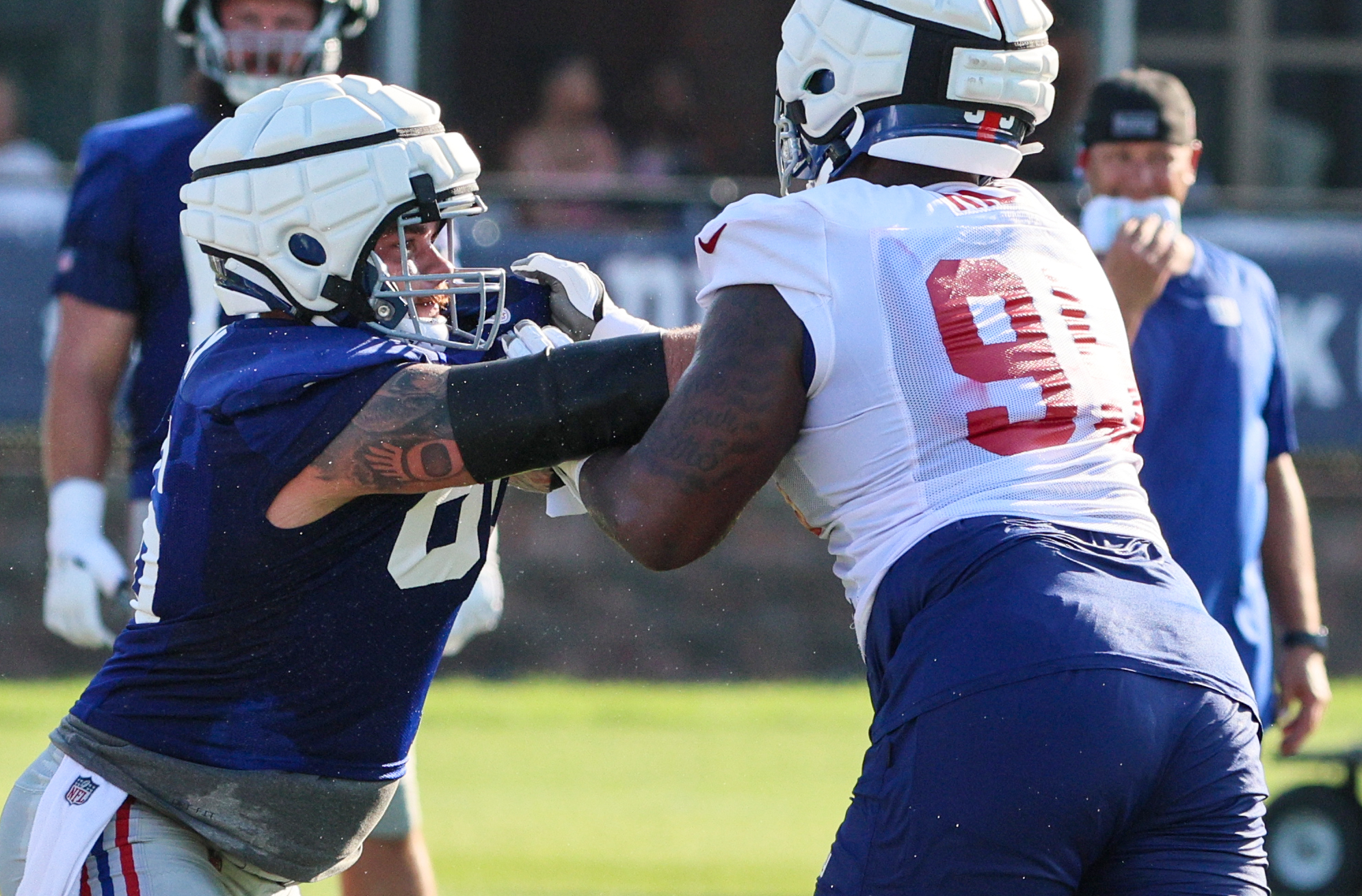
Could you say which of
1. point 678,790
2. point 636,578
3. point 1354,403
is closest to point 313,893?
point 678,790

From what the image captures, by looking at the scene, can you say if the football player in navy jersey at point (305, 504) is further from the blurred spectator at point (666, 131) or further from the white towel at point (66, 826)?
the blurred spectator at point (666, 131)

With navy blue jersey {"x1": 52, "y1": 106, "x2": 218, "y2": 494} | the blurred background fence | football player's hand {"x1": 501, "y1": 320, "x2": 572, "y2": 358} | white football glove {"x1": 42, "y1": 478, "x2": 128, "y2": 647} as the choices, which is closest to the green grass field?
the blurred background fence

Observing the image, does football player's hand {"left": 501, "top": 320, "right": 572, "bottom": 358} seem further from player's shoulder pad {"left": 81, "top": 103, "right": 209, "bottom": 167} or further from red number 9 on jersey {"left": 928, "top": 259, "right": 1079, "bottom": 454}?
player's shoulder pad {"left": 81, "top": 103, "right": 209, "bottom": 167}

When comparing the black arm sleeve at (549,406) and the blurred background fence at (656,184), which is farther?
the blurred background fence at (656,184)

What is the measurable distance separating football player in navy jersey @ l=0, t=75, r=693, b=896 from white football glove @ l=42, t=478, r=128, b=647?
1735 mm

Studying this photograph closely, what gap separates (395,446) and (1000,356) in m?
0.89

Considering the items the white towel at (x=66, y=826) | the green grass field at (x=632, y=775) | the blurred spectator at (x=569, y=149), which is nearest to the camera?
the white towel at (x=66, y=826)

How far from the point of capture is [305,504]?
2928mm

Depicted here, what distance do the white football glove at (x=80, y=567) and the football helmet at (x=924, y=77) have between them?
2629 millimetres

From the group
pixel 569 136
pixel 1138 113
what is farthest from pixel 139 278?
pixel 569 136

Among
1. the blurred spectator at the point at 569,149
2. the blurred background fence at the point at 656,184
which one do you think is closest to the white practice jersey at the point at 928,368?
the blurred background fence at the point at 656,184

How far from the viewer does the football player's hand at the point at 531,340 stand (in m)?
3.12

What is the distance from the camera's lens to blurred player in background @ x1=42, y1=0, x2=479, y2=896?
4.79 metres

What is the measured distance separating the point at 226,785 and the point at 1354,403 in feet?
28.3
